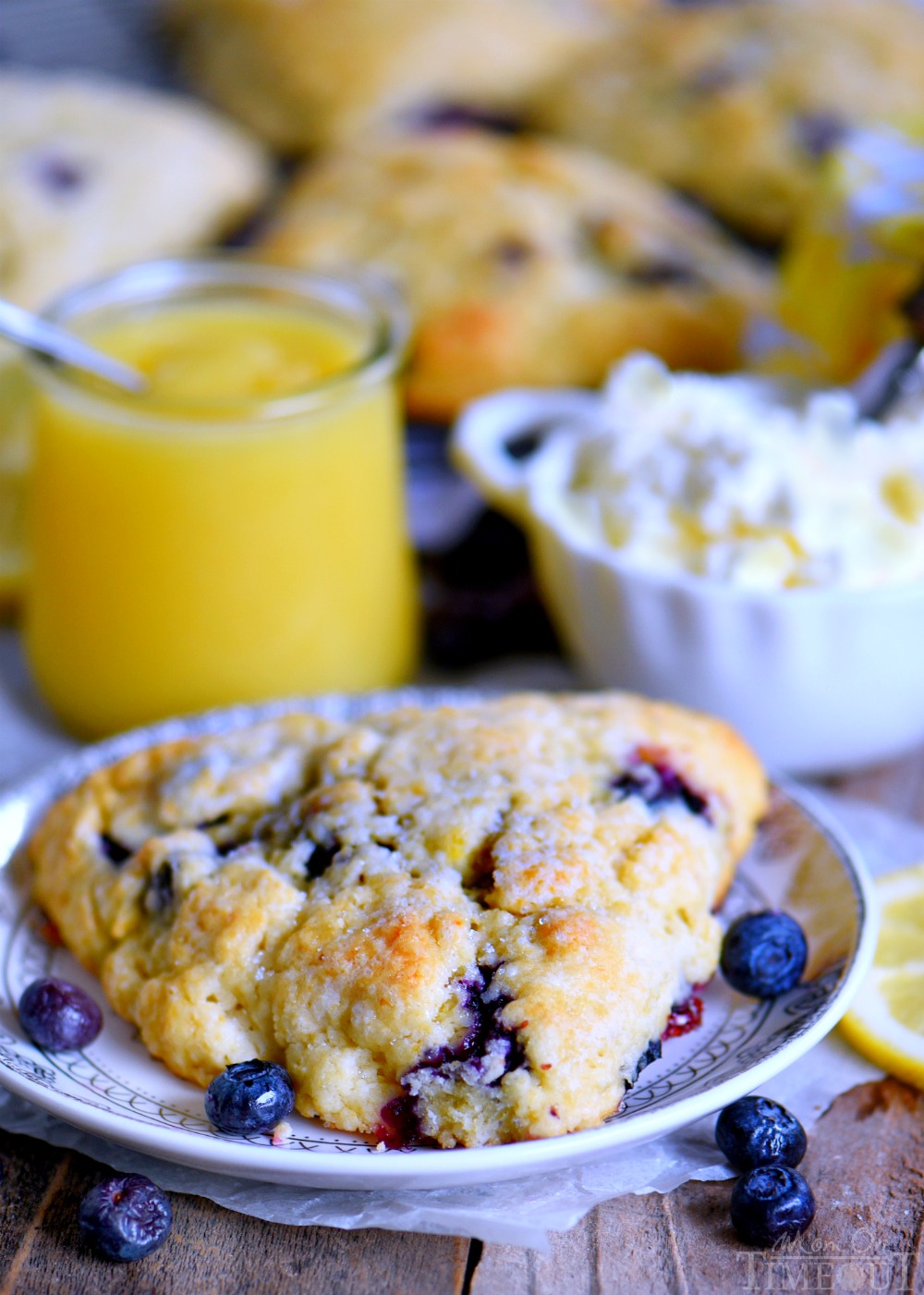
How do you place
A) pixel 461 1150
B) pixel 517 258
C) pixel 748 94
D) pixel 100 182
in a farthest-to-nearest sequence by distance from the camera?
pixel 748 94
pixel 100 182
pixel 517 258
pixel 461 1150

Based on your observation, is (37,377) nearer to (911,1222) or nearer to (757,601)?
(757,601)

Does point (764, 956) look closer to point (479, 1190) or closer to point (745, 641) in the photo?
point (479, 1190)

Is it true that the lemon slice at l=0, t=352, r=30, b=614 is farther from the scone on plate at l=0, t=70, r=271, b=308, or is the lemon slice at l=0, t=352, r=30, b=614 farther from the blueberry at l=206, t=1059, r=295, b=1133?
the blueberry at l=206, t=1059, r=295, b=1133

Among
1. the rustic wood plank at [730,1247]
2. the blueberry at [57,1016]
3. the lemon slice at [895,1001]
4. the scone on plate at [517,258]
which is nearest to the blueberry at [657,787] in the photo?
the lemon slice at [895,1001]

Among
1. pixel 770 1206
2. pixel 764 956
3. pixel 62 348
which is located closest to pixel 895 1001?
pixel 764 956

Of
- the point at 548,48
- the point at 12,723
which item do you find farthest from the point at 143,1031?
the point at 548,48

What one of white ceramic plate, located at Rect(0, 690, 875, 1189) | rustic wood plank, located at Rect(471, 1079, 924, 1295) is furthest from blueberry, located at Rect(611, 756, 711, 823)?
rustic wood plank, located at Rect(471, 1079, 924, 1295)

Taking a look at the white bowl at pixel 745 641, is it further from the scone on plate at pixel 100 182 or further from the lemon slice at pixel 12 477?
the scone on plate at pixel 100 182
